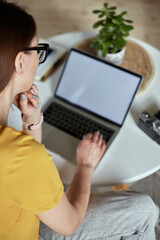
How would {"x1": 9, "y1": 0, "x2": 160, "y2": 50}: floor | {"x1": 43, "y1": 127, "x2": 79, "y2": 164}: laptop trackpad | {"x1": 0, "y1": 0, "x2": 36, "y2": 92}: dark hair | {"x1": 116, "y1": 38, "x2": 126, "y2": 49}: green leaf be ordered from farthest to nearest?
{"x1": 9, "y1": 0, "x2": 160, "y2": 50}: floor < {"x1": 116, "y1": 38, "x2": 126, "y2": 49}: green leaf < {"x1": 43, "y1": 127, "x2": 79, "y2": 164}: laptop trackpad < {"x1": 0, "y1": 0, "x2": 36, "y2": 92}: dark hair

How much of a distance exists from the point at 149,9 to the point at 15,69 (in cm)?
243

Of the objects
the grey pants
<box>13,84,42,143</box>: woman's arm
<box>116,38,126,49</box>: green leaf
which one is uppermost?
<box>116,38,126,49</box>: green leaf

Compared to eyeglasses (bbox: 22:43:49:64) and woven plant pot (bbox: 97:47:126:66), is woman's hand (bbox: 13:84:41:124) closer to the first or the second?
eyeglasses (bbox: 22:43:49:64)

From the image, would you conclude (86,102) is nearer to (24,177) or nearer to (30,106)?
(30,106)

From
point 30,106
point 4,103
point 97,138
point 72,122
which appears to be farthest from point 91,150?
point 4,103

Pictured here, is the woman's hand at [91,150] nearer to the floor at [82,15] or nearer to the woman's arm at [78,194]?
the woman's arm at [78,194]

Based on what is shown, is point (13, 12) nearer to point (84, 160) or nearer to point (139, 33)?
point (84, 160)

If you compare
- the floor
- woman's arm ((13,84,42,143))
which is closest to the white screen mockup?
woman's arm ((13,84,42,143))

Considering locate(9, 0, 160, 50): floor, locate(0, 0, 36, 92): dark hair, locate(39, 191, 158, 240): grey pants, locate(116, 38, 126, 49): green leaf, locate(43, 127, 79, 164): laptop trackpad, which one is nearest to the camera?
locate(0, 0, 36, 92): dark hair

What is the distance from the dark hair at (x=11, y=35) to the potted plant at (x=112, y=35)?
61 cm

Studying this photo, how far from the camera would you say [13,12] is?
75cm

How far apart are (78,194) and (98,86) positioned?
498 mm

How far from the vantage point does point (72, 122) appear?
4.15 feet

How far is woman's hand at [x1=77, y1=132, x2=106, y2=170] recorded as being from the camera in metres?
1.11
